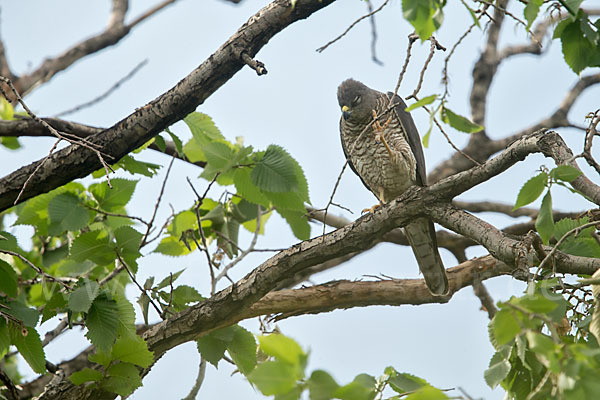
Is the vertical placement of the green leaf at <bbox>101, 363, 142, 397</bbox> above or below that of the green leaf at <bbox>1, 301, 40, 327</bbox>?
below

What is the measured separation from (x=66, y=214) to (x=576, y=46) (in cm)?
318

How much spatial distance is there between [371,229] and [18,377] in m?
4.25

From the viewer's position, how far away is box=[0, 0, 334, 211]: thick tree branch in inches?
122

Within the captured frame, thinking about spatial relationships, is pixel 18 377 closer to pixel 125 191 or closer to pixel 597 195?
pixel 125 191

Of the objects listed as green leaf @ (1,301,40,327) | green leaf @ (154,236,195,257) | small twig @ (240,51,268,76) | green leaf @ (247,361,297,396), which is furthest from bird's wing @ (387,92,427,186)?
green leaf @ (247,361,297,396)

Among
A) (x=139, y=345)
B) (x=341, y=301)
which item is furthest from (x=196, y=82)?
(x=341, y=301)

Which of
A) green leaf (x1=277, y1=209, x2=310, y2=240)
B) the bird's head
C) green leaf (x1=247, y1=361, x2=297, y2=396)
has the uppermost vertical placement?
the bird's head

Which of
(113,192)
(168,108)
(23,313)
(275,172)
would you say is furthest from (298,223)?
(23,313)

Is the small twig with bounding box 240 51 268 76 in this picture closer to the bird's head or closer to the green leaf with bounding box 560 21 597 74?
the green leaf with bounding box 560 21 597 74

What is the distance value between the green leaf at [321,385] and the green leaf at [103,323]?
177 centimetres

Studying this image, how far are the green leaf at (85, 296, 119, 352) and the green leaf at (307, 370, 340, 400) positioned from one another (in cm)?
177

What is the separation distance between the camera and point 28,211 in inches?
171

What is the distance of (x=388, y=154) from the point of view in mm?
4969

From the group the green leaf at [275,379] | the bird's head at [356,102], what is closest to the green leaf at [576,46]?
the green leaf at [275,379]
